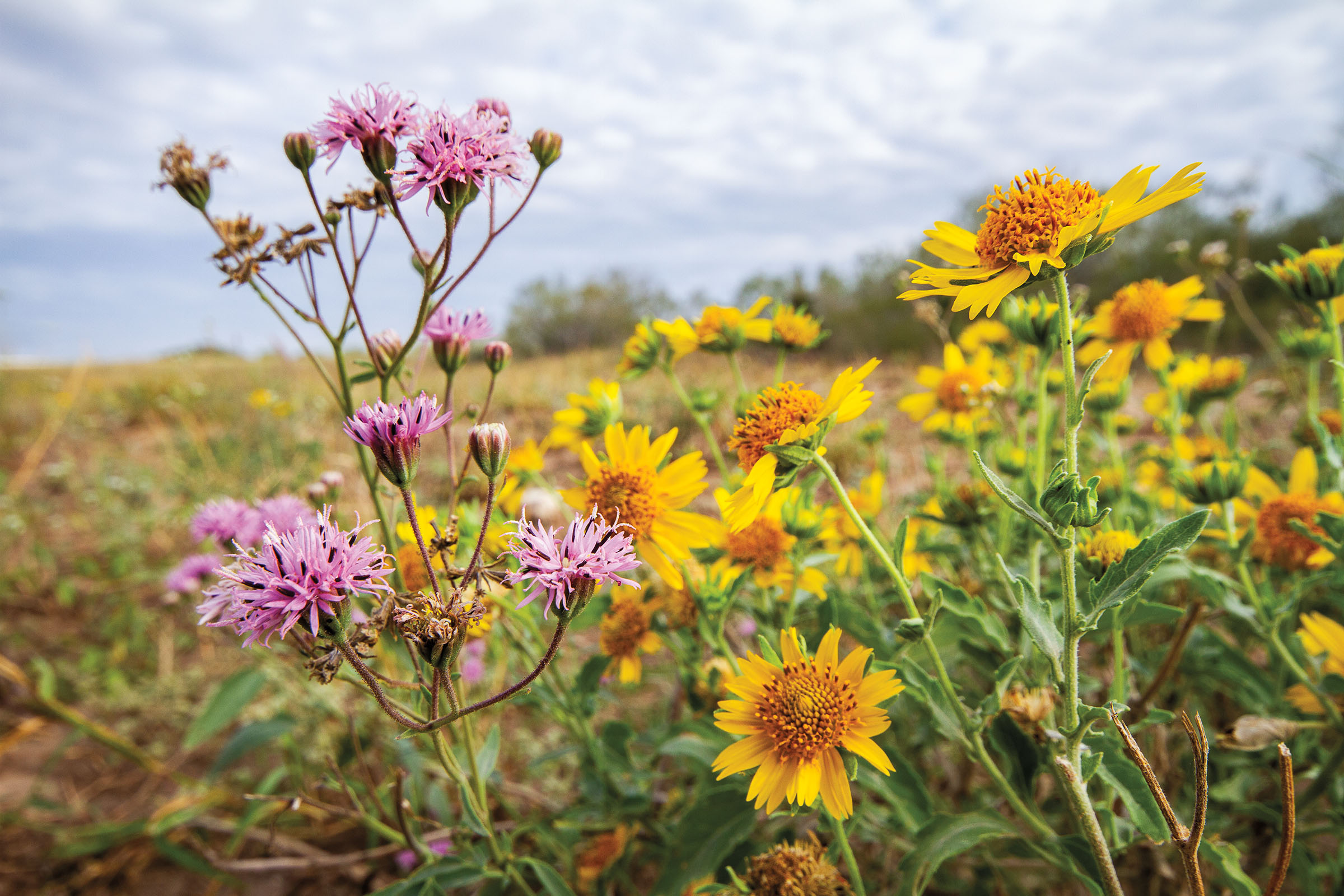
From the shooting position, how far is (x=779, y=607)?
1.34 meters

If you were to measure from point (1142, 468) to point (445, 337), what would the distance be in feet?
6.66

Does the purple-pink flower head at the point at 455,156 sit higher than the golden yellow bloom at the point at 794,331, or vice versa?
the purple-pink flower head at the point at 455,156

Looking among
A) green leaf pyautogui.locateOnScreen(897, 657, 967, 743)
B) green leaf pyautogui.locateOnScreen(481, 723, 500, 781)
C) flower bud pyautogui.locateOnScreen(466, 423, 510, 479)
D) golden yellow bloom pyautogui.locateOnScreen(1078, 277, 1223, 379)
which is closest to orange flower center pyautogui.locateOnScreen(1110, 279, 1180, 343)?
golden yellow bloom pyautogui.locateOnScreen(1078, 277, 1223, 379)

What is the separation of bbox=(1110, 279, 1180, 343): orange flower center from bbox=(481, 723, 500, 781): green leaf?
1653 mm

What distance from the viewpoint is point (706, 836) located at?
3.44ft

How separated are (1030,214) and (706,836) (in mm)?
1004

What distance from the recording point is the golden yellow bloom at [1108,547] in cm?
102

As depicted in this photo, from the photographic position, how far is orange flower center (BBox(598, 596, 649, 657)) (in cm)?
134

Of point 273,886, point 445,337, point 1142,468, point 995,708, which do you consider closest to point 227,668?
point 273,886

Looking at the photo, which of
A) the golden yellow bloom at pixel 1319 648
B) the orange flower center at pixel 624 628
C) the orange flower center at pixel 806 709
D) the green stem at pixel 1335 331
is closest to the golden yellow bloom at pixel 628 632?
the orange flower center at pixel 624 628

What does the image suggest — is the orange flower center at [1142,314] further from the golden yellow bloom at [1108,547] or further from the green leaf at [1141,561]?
the green leaf at [1141,561]

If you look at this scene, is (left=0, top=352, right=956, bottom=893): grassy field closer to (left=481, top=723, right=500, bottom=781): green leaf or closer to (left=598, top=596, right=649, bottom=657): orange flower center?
(left=481, top=723, right=500, bottom=781): green leaf

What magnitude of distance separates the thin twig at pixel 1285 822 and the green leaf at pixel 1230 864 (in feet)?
0.30

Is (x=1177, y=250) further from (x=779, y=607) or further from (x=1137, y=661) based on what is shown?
(x=779, y=607)
